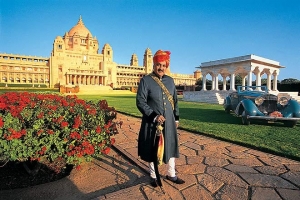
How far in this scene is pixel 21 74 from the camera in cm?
5462

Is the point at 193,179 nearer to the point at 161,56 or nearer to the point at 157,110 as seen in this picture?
the point at 157,110

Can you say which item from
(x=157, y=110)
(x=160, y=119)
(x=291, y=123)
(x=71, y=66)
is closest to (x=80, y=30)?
(x=71, y=66)

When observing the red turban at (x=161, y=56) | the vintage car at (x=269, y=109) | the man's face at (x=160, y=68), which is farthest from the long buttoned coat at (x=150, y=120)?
the vintage car at (x=269, y=109)

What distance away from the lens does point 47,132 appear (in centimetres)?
258

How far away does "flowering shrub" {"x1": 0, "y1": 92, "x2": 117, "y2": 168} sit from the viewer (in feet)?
7.91

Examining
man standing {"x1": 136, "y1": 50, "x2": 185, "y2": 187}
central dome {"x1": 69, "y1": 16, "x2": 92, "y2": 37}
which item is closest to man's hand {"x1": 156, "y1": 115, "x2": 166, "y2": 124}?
man standing {"x1": 136, "y1": 50, "x2": 185, "y2": 187}

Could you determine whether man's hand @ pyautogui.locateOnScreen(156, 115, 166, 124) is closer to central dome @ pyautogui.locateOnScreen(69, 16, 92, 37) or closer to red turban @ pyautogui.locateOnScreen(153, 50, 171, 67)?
red turban @ pyautogui.locateOnScreen(153, 50, 171, 67)

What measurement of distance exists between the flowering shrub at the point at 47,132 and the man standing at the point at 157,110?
892mm

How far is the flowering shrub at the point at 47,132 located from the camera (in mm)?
2410

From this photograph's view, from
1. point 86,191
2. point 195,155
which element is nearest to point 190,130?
point 195,155

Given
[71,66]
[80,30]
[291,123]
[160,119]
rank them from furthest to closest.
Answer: [80,30] → [71,66] → [291,123] → [160,119]

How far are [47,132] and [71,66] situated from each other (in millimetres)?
63205

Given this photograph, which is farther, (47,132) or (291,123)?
(291,123)

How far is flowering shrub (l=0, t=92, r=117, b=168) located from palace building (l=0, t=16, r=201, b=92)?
50787 mm
